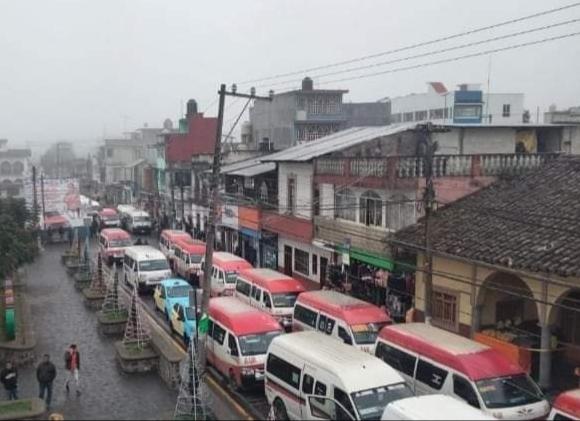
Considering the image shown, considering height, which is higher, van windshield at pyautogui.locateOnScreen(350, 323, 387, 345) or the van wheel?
van windshield at pyautogui.locateOnScreen(350, 323, 387, 345)

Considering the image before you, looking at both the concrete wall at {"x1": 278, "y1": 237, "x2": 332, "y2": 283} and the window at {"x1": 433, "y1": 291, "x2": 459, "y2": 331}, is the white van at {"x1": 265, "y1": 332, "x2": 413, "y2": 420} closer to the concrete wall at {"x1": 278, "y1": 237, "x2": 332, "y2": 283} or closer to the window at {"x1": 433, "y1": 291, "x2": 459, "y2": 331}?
the window at {"x1": 433, "y1": 291, "x2": 459, "y2": 331}

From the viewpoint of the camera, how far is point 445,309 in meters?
23.2

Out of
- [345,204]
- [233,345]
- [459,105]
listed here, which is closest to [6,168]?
[459,105]

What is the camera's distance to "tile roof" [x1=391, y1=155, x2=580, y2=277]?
1877 cm

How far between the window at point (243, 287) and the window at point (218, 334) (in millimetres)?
6550

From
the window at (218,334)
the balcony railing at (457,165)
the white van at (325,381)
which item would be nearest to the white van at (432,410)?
the white van at (325,381)

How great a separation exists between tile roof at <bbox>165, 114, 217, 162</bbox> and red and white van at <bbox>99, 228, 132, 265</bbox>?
906 inches

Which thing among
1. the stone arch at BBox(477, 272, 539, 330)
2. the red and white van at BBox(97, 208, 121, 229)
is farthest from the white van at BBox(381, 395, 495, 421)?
the red and white van at BBox(97, 208, 121, 229)

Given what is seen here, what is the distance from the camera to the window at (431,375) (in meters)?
16.0

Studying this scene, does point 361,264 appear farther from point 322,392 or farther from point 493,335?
point 322,392

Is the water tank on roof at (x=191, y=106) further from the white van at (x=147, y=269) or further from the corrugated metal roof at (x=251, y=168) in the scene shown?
the white van at (x=147, y=269)

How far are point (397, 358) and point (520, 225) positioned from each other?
271 inches

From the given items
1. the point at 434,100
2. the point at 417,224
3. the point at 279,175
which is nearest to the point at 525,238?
the point at 417,224

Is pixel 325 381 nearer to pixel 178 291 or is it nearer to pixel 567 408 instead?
pixel 567 408
